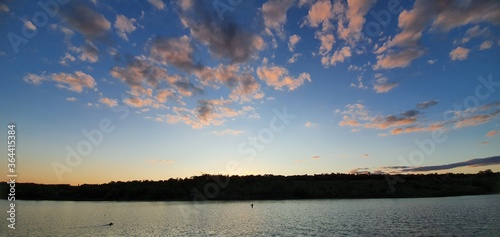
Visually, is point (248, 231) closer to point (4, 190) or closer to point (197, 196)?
point (197, 196)

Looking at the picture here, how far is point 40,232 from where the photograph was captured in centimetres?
5294

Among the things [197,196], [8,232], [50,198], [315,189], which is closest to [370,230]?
[8,232]

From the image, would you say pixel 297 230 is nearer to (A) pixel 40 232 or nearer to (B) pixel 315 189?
(A) pixel 40 232


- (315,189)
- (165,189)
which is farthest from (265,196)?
(165,189)

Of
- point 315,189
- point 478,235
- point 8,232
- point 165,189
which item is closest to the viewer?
point 478,235

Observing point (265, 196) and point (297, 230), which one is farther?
point (265, 196)

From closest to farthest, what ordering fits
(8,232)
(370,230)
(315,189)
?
1. (370,230)
2. (8,232)
3. (315,189)

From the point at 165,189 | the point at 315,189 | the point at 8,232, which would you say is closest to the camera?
the point at 8,232

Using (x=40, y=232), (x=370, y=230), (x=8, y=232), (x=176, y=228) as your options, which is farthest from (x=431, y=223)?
(x=8, y=232)

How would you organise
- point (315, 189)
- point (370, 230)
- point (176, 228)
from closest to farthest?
point (370, 230) < point (176, 228) < point (315, 189)

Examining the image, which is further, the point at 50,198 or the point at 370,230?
the point at 50,198

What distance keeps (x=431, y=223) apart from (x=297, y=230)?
21796 mm

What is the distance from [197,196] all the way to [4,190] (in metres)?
104

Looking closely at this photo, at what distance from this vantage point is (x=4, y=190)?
177 m
